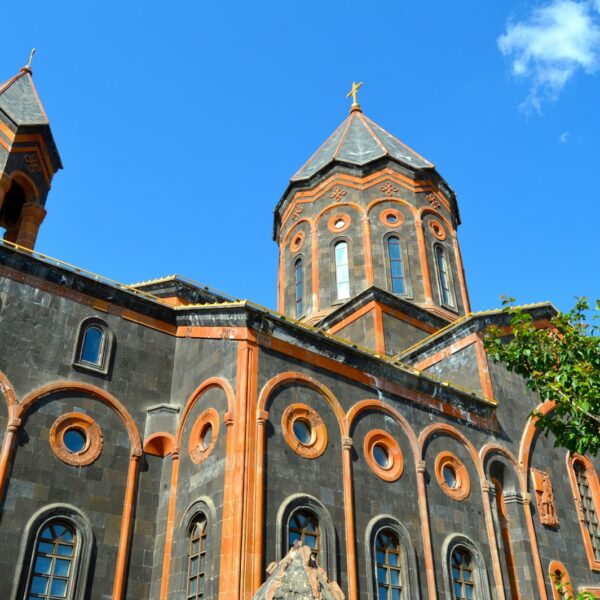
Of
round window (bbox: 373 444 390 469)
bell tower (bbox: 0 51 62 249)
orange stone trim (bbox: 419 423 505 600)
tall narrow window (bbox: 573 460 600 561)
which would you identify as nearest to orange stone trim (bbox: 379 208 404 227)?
orange stone trim (bbox: 419 423 505 600)

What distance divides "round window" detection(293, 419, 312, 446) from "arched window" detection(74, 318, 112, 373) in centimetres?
448

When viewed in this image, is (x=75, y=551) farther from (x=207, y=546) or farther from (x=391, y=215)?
(x=391, y=215)

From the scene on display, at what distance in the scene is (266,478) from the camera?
43.8 ft

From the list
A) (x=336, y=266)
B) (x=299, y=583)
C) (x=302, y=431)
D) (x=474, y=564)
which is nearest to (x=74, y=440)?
(x=302, y=431)

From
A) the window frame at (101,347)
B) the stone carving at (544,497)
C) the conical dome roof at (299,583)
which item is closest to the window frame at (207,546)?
the conical dome roof at (299,583)

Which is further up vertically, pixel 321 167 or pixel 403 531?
pixel 321 167

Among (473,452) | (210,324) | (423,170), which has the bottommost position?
(473,452)

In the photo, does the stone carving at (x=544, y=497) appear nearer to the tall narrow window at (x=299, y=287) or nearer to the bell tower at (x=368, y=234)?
the bell tower at (x=368, y=234)

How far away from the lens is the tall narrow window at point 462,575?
15.7 m

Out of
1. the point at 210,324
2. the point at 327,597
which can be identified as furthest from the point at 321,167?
the point at 327,597

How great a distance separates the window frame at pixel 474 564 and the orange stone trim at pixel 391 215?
42.8 feet

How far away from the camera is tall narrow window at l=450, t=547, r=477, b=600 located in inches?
620

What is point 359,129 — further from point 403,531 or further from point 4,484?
point 4,484

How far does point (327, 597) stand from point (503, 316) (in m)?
13.3
